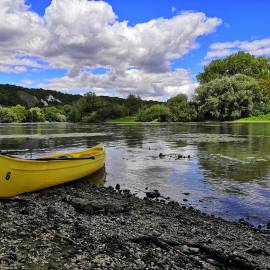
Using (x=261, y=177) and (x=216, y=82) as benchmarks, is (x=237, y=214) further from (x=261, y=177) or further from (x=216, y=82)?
(x=216, y=82)

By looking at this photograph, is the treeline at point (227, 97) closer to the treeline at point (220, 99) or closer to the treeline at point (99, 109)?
the treeline at point (220, 99)

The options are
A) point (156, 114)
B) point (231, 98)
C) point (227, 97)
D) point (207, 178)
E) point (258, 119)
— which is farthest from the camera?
point (156, 114)

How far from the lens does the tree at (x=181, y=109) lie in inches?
5197

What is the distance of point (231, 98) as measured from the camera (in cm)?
11588

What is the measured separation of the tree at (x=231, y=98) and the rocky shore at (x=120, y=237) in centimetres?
10576

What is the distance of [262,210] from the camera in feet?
51.3

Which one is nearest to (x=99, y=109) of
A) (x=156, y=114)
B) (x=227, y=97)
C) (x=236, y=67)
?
(x=156, y=114)

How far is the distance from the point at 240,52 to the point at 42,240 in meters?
157

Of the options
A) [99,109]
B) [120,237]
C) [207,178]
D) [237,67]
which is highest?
[237,67]

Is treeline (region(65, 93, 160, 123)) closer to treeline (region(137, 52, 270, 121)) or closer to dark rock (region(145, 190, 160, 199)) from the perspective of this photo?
treeline (region(137, 52, 270, 121))

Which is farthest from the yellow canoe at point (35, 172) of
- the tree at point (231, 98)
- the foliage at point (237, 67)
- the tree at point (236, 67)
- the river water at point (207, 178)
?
the tree at point (236, 67)

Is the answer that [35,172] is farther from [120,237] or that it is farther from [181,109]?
[181,109]

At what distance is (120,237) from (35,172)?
793 centimetres

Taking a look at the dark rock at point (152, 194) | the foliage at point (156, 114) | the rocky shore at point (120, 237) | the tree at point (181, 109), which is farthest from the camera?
the foliage at point (156, 114)
